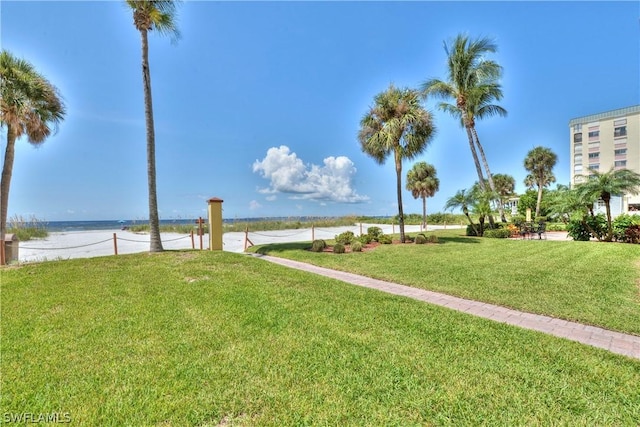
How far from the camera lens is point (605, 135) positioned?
51094 millimetres

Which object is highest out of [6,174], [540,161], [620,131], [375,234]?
[620,131]

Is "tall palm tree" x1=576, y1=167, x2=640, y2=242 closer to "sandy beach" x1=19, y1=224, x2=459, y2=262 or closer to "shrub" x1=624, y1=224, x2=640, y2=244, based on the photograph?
"shrub" x1=624, y1=224, x2=640, y2=244

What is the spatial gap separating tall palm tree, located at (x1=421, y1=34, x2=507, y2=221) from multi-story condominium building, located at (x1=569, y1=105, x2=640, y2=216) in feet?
135

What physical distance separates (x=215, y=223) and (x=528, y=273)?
9.87 meters

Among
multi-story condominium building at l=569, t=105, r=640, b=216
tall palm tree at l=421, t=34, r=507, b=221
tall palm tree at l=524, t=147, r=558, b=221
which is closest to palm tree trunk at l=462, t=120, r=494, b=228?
tall palm tree at l=421, t=34, r=507, b=221

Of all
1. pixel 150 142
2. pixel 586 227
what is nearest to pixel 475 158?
pixel 586 227

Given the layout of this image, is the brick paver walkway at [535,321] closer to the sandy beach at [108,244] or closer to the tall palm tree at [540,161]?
the sandy beach at [108,244]

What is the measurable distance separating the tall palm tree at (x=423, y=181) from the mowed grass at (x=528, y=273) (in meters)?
20.9

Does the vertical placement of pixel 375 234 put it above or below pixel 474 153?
below

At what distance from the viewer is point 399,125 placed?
43.9 ft

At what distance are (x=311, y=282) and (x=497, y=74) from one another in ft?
59.9

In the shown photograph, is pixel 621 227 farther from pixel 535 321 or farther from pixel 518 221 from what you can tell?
pixel 535 321

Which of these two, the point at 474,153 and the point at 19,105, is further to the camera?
the point at 474,153

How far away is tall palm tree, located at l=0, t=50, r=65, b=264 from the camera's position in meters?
8.96
